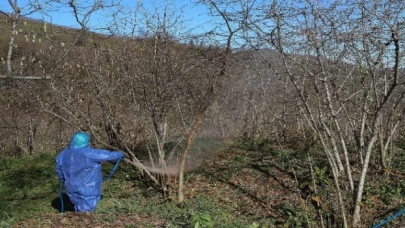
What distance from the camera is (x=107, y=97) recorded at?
892cm

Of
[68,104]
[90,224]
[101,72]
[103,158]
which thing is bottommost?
[90,224]

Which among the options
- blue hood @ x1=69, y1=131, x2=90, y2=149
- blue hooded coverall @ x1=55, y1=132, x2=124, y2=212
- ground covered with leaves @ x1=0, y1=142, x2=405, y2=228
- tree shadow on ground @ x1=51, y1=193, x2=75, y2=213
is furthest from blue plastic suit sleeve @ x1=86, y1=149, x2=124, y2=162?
tree shadow on ground @ x1=51, y1=193, x2=75, y2=213

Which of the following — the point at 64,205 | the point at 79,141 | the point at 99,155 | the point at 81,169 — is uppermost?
the point at 79,141

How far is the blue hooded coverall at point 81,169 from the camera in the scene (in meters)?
6.80

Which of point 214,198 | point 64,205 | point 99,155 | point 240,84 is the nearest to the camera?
point 99,155

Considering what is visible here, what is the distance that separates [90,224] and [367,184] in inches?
192

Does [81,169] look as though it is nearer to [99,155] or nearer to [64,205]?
[99,155]

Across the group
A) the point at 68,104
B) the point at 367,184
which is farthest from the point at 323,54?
the point at 68,104

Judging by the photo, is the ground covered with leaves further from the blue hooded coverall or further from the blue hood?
the blue hood

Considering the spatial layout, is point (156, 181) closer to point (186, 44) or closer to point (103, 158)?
point (103, 158)

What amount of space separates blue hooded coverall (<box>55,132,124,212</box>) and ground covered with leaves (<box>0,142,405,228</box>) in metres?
0.25

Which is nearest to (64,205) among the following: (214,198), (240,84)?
(214,198)

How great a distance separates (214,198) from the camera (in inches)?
316

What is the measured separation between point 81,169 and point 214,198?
95.0 inches
